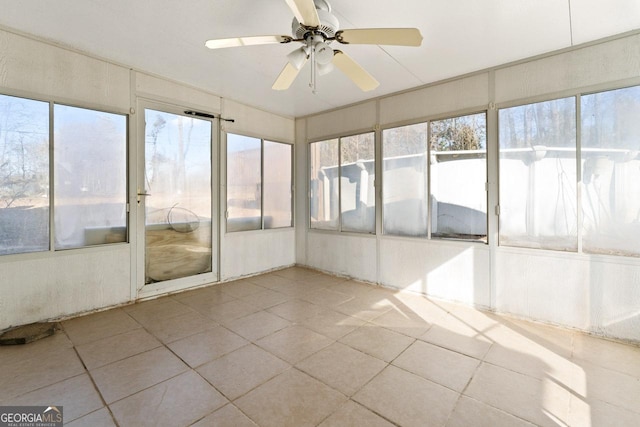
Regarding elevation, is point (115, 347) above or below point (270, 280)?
below

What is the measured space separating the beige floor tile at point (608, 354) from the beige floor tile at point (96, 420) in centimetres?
346

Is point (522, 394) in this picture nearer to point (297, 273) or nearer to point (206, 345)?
point (206, 345)

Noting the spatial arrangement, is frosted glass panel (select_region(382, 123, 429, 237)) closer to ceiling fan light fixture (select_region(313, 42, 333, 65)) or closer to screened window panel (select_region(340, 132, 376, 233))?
screened window panel (select_region(340, 132, 376, 233))

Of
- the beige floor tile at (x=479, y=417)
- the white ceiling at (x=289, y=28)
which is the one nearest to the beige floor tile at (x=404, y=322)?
the beige floor tile at (x=479, y=417)

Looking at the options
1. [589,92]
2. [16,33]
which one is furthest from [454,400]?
[16,33]

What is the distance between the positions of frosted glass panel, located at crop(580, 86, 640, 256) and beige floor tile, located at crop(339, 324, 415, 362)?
2114 mm

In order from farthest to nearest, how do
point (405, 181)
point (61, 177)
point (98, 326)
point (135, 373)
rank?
point (405, 181)
point (61, 177)
point (98, 326)
point (135, 373)

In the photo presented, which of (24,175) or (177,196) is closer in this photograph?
(24,175)

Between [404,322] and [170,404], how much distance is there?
2.25m

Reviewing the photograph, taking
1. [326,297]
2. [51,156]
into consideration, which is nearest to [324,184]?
[326,297]

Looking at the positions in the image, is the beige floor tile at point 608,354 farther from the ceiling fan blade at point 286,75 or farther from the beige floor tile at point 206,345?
the ceiling fan blade at point 286,75

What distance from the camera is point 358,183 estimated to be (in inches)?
180

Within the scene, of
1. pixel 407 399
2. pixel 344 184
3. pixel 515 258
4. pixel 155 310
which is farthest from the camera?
pixel 344 184

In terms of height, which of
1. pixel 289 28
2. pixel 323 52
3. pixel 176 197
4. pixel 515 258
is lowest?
pixel 515 258
